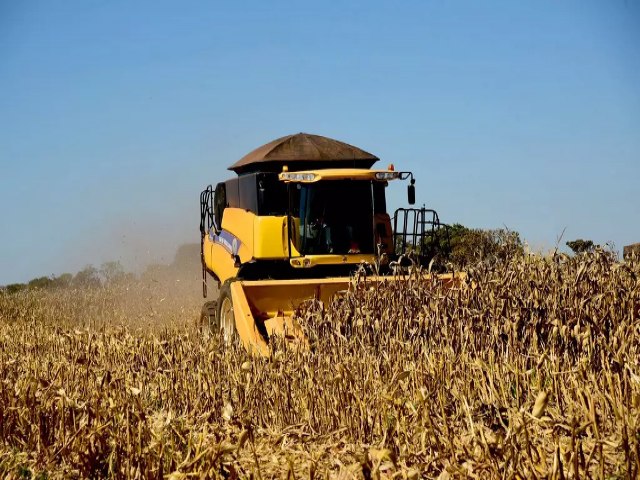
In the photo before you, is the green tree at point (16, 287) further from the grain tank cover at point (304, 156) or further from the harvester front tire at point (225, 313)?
the harvester front tire at point (225, 313)

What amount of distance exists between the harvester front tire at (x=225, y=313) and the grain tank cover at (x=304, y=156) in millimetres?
2622

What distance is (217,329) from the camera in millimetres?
10070

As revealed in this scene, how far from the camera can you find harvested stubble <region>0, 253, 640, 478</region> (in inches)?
126

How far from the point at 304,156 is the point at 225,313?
10.0ft

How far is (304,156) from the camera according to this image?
12.1 meters

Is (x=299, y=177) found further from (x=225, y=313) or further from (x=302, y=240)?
(x=225, y=313)

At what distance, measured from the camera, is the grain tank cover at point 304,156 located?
11930 millimetres

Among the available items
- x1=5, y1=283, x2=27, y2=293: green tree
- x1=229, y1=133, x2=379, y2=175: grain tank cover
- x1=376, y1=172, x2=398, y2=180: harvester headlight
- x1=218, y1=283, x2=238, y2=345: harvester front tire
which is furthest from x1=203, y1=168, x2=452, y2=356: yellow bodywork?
x1=5, y1=283, x2=27, y2=293: green tree

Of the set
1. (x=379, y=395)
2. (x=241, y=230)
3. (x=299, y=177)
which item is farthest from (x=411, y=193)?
(x=379, y=395)

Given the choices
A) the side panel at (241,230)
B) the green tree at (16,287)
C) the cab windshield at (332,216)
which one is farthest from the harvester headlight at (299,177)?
the green tree at (16,287)

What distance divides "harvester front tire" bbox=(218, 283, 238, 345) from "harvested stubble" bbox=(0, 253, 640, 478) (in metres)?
1.26

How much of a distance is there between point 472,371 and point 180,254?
17.5 metres

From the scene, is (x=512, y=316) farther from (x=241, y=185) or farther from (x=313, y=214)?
(x=241, y=185)

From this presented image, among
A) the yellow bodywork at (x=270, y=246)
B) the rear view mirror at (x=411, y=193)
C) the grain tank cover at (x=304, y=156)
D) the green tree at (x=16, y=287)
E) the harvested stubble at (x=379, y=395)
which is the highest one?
the grain tank cover at (x=304, y=156)
